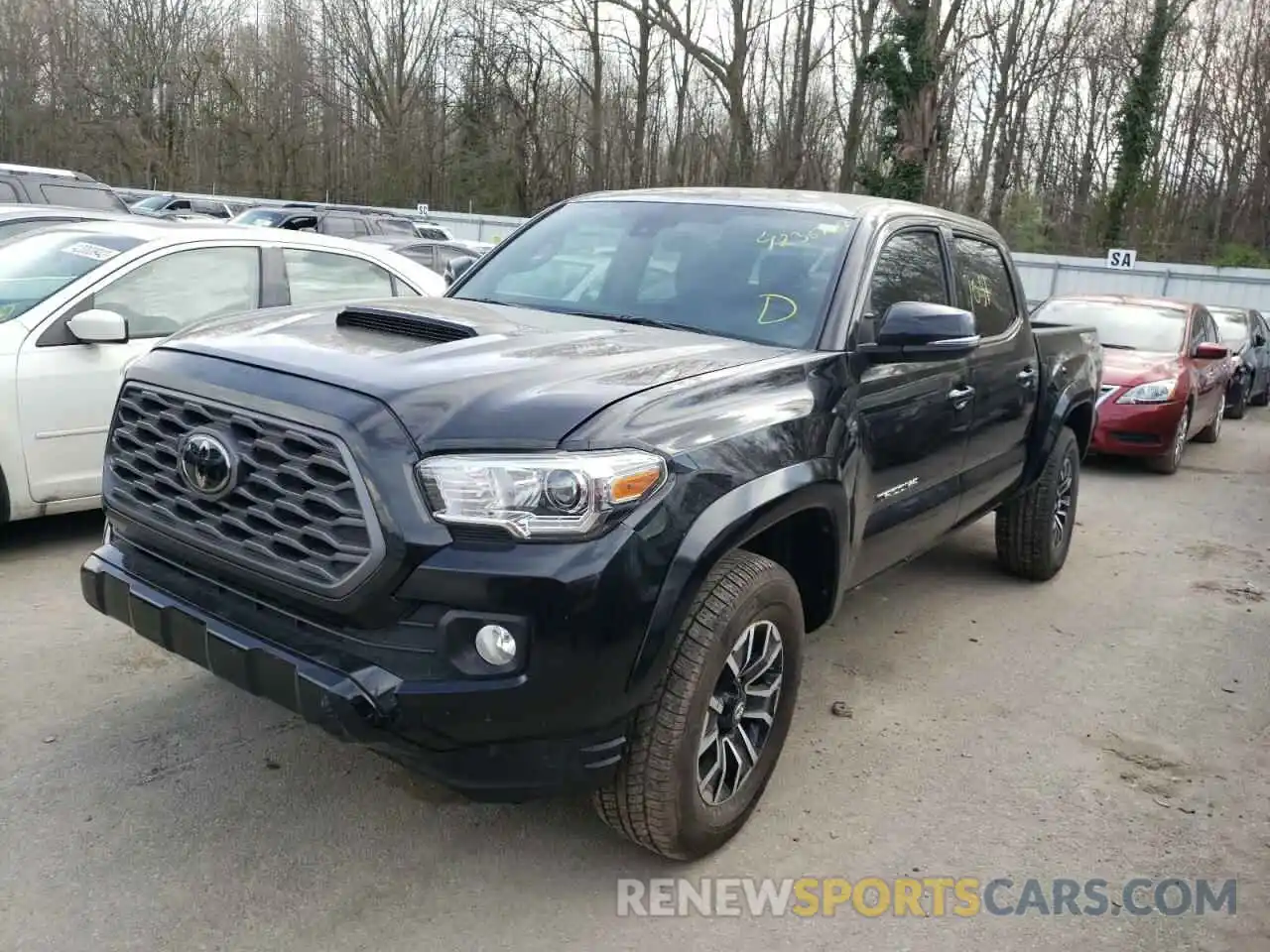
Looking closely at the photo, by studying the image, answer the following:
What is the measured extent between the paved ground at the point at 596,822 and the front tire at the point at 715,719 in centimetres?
20

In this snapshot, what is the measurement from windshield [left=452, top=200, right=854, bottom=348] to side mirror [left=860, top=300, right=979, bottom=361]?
227 millimetres

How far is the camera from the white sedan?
5051 mm

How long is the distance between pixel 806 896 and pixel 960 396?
2204mm

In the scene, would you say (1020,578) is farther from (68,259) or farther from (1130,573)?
(68,259)

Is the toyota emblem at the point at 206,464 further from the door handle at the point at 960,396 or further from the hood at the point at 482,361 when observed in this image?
the door handle at the point at 960,396

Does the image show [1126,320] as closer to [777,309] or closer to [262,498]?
[777,309]

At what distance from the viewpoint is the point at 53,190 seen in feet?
41.0

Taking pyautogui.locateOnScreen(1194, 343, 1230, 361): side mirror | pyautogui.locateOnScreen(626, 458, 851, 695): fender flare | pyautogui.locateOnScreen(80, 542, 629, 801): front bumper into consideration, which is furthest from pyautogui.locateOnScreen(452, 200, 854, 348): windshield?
pyautogui.locateOnScreen(1194, 343, 1230, 361): side mirror

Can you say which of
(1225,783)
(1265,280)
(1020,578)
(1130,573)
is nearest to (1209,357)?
(1130,573)

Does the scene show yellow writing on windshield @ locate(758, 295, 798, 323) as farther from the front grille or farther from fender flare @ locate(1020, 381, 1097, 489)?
fender flare @ locate(1020, 381, 1097, 489)

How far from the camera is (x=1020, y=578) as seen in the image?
6.11 m

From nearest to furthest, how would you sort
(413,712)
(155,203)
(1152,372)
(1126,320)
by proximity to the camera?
(413,712) → (1152,372) → (1126,320) → (155,203)

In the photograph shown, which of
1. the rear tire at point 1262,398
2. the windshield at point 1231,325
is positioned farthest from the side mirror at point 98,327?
the rear tire at point 1262,398

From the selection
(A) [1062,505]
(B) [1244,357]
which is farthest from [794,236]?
(B) [1244,357]
